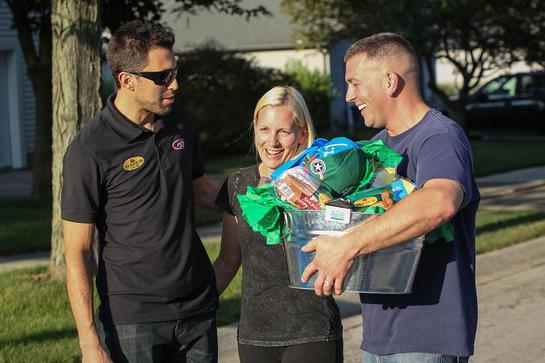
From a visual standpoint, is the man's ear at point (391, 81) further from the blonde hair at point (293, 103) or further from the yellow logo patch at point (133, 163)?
the yellow logo patch at point (133, 163)

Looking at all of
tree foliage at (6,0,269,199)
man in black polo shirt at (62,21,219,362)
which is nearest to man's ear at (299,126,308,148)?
man in black polo shirt at (62,21,219,362)

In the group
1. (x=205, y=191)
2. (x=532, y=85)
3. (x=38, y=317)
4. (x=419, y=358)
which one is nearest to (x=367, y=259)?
(x=419, y=358)

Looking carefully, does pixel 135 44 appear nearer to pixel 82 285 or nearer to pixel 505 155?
pixel 82 285

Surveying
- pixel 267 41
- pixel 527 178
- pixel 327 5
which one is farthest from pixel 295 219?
pixel 267 41

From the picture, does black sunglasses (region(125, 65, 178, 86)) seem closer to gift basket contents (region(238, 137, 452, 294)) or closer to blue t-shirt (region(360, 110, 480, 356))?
gift basket contents (region(238, 137, 452, 294))

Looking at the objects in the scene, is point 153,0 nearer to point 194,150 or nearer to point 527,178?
point 527,178

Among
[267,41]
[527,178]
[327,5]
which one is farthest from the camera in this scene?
[267,41]

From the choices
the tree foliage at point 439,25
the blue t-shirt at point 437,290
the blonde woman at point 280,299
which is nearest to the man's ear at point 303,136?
the blonde woman at point 280,299

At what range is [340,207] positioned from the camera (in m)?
3.29

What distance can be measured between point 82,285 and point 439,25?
1692 centimetres

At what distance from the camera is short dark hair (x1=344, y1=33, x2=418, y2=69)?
3.58m

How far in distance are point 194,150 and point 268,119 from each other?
1.49 feet

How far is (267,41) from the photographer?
32250 millimetres

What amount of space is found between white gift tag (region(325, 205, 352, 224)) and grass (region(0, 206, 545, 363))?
12.1 feet
